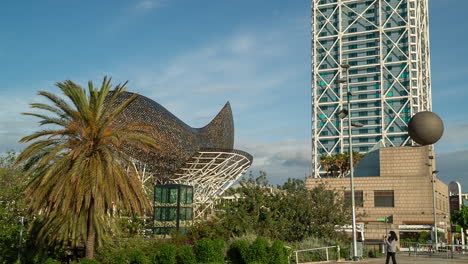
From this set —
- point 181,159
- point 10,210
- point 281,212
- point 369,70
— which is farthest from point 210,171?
point 369,70

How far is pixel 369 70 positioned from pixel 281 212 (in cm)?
11200

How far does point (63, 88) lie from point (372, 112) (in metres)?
121

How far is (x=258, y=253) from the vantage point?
70.0 ft

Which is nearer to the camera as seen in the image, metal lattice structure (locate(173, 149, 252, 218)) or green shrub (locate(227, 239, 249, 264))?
green shrub (locate(227, 239, 249, 264))

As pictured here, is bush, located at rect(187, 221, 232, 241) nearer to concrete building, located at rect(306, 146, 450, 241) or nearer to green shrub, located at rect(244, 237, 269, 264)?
green shrub, located at rect(244, 237, 269, 264)

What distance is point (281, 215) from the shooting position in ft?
104

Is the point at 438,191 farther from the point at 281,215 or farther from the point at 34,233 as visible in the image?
the point at 34,233

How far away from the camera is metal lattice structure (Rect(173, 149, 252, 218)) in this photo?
76.6m

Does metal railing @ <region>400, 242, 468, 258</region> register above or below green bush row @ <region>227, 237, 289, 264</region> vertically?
below

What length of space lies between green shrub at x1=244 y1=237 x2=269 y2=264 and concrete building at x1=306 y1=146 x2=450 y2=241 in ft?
147

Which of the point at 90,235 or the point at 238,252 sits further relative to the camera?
the point at 238,252

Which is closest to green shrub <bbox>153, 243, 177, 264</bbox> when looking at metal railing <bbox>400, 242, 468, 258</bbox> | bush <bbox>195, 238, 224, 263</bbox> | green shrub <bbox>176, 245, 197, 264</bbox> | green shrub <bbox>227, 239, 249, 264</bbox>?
green shrub <bbox>176, 245, 197, 264</bbox>

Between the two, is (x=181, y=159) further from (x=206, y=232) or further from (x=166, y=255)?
(x=166, y=255)

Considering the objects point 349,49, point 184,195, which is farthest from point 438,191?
point 349,49
